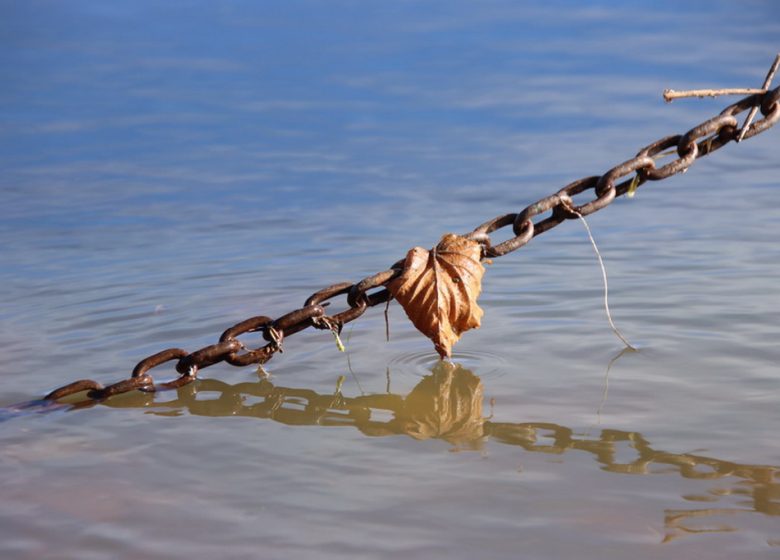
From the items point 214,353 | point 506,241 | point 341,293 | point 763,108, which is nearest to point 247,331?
point 214,353

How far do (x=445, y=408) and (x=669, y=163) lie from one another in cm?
75

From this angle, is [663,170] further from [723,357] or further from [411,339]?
[411,339]

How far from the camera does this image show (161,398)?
2521 mm

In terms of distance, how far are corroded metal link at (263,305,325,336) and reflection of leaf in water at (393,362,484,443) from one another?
31 cm

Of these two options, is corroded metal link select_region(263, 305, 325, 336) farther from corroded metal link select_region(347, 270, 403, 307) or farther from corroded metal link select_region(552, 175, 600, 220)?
corroded metal link select_region(552, 175, 600, 220)

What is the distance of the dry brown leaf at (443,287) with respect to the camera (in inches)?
89.4

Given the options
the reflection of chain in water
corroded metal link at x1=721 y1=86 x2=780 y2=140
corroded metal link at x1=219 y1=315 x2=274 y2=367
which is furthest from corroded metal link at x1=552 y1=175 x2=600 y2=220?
corroded metal link at x1=219 y1=315 x2=274 y2=367

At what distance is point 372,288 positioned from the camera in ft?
7.32

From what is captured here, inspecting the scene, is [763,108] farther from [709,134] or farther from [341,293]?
[341,293]

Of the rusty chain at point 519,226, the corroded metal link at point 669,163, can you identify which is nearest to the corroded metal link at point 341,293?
the rusty chain at point 519,226

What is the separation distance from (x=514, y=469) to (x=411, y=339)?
950 millimetres

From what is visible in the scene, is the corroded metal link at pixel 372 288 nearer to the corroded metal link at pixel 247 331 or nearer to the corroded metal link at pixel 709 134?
the corroded metal link at pixel 247 331

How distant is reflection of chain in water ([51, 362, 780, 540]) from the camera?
1.86m

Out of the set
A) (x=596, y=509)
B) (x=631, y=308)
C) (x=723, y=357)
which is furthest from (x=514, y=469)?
(x=631, y=308)
